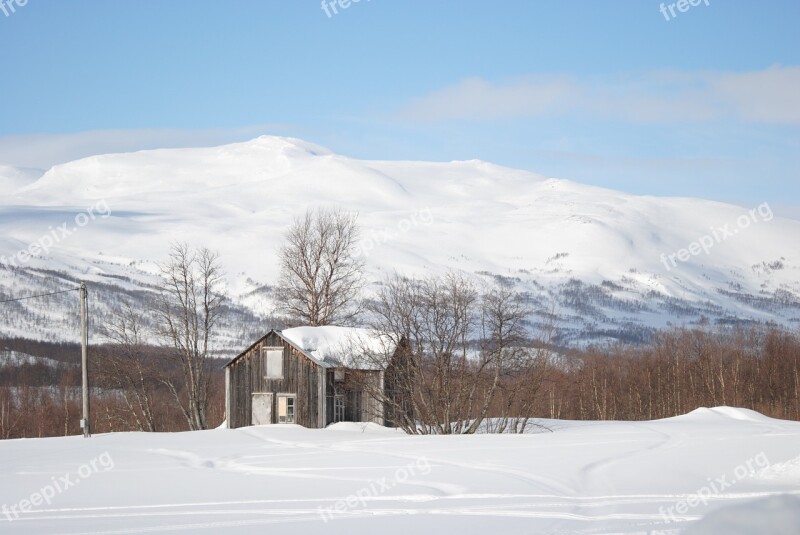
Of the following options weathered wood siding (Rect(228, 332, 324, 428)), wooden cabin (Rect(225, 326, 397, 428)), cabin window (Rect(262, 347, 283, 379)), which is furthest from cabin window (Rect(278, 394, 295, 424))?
cabin window (Rect(262, 347, 283, 379))

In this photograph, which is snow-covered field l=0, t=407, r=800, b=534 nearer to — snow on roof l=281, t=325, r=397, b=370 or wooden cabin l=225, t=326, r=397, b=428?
snow on roof l=281, t=325, r=397, b=370

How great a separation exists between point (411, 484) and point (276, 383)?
86.3 ft

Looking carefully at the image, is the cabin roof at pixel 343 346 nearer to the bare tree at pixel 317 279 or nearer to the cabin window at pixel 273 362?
the cabin window at pixel 273 362

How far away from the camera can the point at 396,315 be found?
138ft

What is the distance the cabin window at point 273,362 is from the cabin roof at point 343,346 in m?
0.76

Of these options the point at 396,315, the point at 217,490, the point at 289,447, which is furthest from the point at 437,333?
the point at 217,490

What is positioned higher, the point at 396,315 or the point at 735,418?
the point at 396,315

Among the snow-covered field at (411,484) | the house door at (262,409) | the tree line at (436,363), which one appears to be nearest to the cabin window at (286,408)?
the house door at (262,409)

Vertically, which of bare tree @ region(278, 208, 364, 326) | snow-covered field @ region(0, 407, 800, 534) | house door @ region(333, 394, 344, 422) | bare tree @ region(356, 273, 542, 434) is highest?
bare tree @ region(278, 208, 364, 326)

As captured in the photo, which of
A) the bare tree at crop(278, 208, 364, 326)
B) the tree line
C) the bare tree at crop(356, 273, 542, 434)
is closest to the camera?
the bare tree at crop(356, 273, 542, 434)

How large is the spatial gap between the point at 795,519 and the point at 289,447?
27.5m

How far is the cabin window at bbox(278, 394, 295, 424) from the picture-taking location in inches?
1811

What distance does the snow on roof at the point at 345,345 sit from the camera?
42.9 m

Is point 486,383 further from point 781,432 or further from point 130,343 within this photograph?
point 130,343
